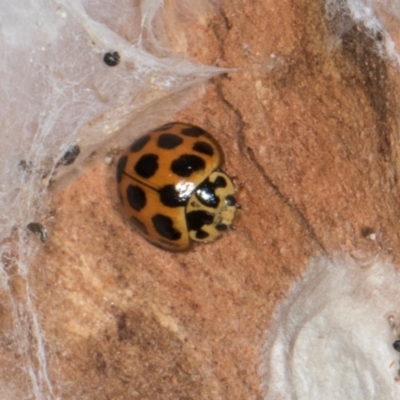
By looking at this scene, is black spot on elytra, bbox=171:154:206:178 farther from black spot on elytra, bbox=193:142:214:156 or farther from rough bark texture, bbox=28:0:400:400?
rough bark texture, bbox=28:0:400:400

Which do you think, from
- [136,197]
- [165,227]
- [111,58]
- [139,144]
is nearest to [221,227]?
[165,227]

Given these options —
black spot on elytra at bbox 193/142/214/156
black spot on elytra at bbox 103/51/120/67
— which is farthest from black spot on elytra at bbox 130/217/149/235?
black spot on elytra at bbox 103/51/120/67

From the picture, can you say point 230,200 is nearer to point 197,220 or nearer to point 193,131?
point 197,220

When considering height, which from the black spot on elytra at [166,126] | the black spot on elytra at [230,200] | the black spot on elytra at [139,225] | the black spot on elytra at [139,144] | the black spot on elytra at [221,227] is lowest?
the black spot on elytra at [139,225]

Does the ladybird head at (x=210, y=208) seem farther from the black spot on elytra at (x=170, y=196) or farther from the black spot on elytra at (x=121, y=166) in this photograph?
the black spot on elytra at (x=121, y=166)

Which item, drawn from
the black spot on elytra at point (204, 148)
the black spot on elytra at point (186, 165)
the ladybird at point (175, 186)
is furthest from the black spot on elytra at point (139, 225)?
the black spot on elytra at point (204, 148)

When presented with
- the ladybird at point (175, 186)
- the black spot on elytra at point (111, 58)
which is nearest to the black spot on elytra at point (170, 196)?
the ladybird at point (175, 186)

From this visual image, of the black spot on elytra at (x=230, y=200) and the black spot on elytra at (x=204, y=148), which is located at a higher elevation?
the black spot on elytra at (x=204, y=148)
